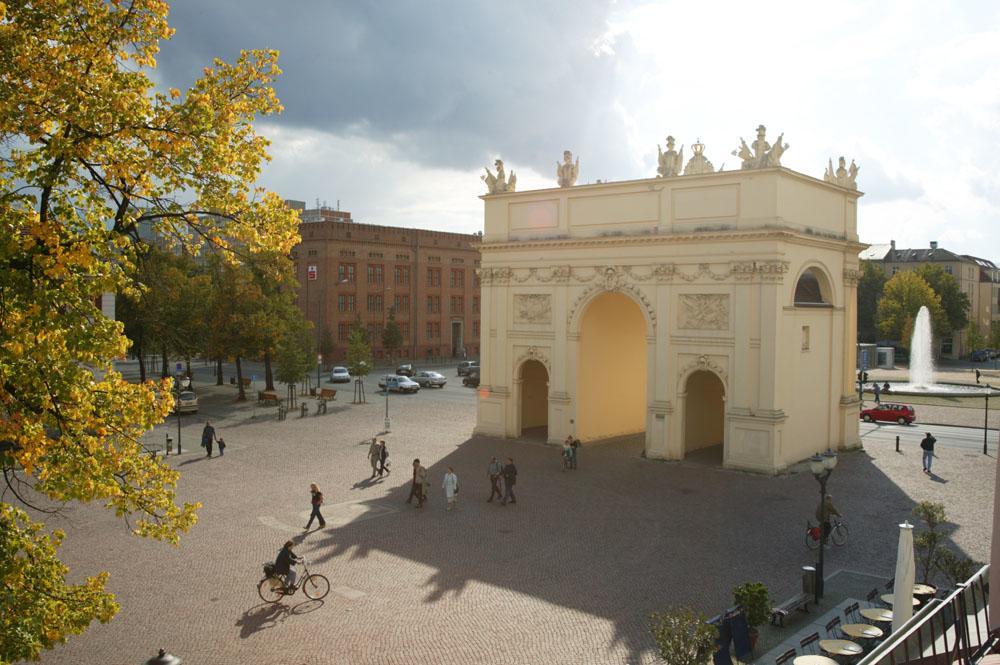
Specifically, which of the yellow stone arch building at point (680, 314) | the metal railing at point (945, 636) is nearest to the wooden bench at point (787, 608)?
the metal railing at point (945, 636)

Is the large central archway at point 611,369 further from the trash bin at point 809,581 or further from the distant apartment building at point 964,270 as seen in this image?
the distant apartment building at point 964,270

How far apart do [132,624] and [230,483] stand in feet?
39.2

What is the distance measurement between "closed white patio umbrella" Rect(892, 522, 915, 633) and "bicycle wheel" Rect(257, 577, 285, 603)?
10.8 m

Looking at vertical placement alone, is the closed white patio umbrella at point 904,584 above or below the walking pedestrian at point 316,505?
above

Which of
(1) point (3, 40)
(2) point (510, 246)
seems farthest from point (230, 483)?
(1) point (3, 40)

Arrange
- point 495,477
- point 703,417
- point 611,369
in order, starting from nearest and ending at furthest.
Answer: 1. point 495,477
2. point 703,417
3. point 611,369

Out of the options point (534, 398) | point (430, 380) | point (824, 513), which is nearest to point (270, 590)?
point (824, 513)

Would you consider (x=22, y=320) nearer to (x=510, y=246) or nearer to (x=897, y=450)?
(x=510, y=246)

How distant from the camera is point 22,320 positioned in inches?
293

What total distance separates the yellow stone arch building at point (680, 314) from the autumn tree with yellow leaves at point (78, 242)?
2270cm

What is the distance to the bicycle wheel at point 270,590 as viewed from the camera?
15109 millimetres

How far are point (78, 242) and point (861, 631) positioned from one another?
41.3 feet

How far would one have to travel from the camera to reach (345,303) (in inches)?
2926

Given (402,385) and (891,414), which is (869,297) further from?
(402,385)
